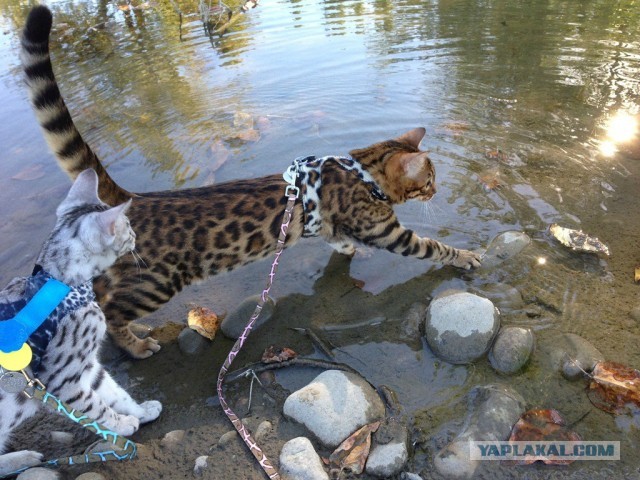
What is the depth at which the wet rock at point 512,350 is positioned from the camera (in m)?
2.92

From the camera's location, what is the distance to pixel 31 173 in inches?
232

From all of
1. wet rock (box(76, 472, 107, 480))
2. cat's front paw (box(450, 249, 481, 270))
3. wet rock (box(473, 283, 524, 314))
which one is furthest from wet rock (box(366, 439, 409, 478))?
cat's front paw (box(450, 249, 481, 270))

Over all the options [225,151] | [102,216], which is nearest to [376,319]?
[102,216]

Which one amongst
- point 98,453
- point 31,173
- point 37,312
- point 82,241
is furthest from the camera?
point 31,173

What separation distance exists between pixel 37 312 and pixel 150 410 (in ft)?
3.73

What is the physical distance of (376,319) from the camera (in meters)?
3.57

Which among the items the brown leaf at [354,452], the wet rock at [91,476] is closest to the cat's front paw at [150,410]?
the wet rock at [91,476]

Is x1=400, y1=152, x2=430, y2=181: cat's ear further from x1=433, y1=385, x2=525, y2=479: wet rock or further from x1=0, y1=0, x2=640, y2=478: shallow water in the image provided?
x1=433, y1=385, x2=525, y2=479: wet rock

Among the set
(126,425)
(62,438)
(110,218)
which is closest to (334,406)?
(126,425)

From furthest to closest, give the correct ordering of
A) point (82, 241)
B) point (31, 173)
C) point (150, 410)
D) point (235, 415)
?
point (31, 173) < point (150, 410) < point (235, 415) < point (82, 241)

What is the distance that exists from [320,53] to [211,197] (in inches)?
258

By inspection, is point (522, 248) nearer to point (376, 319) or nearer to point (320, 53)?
point (376, 319)

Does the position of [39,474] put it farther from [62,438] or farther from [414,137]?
[414,137]

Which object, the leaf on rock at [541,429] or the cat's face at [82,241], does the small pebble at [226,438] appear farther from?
the leaf on rock at [541,429]
